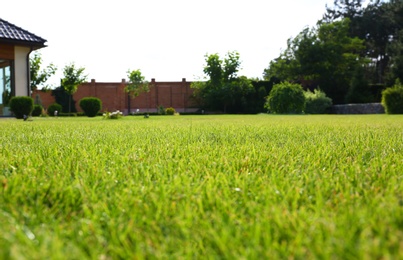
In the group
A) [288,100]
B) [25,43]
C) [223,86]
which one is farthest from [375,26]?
[25,43]

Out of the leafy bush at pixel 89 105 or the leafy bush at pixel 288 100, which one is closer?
the leafy bush at pixel 89 105

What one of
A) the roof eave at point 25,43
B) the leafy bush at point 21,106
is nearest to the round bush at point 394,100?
the roof eave at point 25,43

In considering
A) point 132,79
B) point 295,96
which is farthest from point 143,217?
point 132,79

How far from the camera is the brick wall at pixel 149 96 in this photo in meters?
31.2

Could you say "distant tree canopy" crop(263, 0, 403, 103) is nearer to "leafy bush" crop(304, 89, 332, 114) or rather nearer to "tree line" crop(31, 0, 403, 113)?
"tree line" crop(31, 0, 403, 113)

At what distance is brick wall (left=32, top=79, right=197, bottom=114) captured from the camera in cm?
3125

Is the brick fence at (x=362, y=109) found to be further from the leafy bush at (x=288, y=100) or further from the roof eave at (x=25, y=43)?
the roof eave at (x=25, y=43)

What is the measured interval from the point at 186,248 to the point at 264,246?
0.54 ft

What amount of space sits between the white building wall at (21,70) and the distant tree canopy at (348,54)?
22.2 m

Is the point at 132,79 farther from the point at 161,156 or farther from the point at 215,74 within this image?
the point at 161,156

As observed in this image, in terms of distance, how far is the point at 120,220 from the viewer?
39.7 inches

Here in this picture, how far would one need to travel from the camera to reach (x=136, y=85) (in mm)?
30703

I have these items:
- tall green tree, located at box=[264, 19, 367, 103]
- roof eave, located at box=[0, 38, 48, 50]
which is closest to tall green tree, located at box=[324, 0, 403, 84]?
tall green tree, located at box=[264, 19, 367, 103]

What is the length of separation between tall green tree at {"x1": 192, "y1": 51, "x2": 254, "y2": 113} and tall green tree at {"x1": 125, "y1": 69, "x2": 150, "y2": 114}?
389 centimetres
